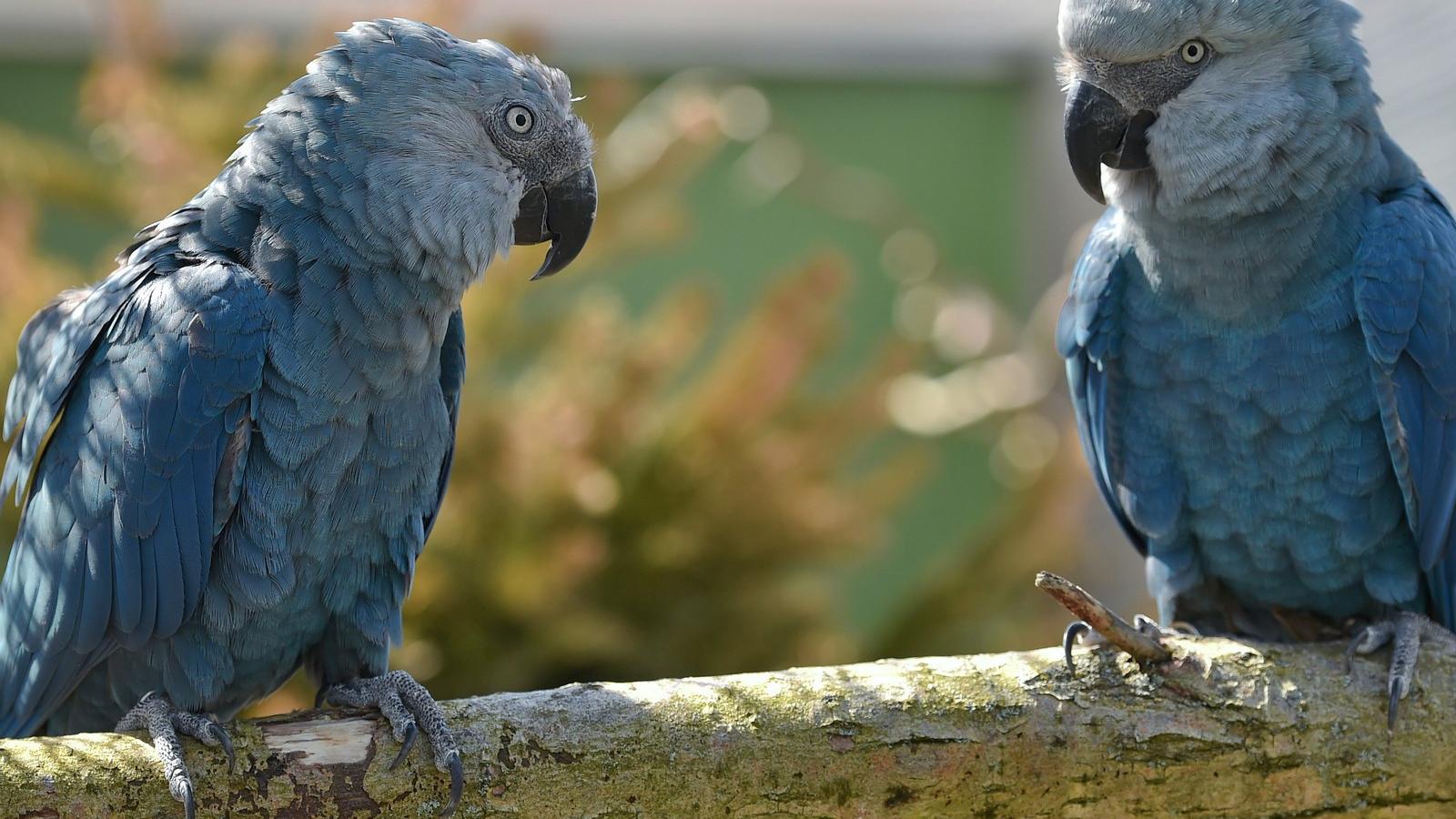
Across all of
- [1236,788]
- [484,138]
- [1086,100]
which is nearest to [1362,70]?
[1086,100]

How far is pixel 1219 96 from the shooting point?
214cm

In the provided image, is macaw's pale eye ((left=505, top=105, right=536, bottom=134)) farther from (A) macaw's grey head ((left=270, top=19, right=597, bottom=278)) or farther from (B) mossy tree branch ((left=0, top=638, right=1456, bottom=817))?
(B) mossy tree branch ((left=0, top=638, right=1456, bottom=817))

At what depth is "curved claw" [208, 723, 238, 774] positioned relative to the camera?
68.5 inches

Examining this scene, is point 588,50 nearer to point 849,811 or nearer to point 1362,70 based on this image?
point 1362,70

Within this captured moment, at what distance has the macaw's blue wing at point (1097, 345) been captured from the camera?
246cm

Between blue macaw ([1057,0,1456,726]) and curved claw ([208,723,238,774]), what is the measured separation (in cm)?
169

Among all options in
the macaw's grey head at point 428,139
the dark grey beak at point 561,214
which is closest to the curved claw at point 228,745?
the macaw's grey head at point 428,139

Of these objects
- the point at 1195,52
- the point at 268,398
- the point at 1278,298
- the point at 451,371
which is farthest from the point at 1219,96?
the point at 268,398

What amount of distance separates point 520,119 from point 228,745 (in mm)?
1080

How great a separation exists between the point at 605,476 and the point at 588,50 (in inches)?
131

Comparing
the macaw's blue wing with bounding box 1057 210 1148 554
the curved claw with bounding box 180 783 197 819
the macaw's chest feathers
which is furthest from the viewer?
the macaw's blue wing with bounding box 1057 210 1148 554

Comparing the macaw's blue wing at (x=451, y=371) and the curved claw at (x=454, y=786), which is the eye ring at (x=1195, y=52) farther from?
the curved claw at (x=454, y=786)

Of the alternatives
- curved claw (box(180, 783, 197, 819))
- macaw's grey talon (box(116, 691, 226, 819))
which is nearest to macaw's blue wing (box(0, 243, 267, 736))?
macaw's grey talon (box(116, 691, 226, 819))

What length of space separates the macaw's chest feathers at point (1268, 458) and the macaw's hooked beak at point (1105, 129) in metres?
0.29
